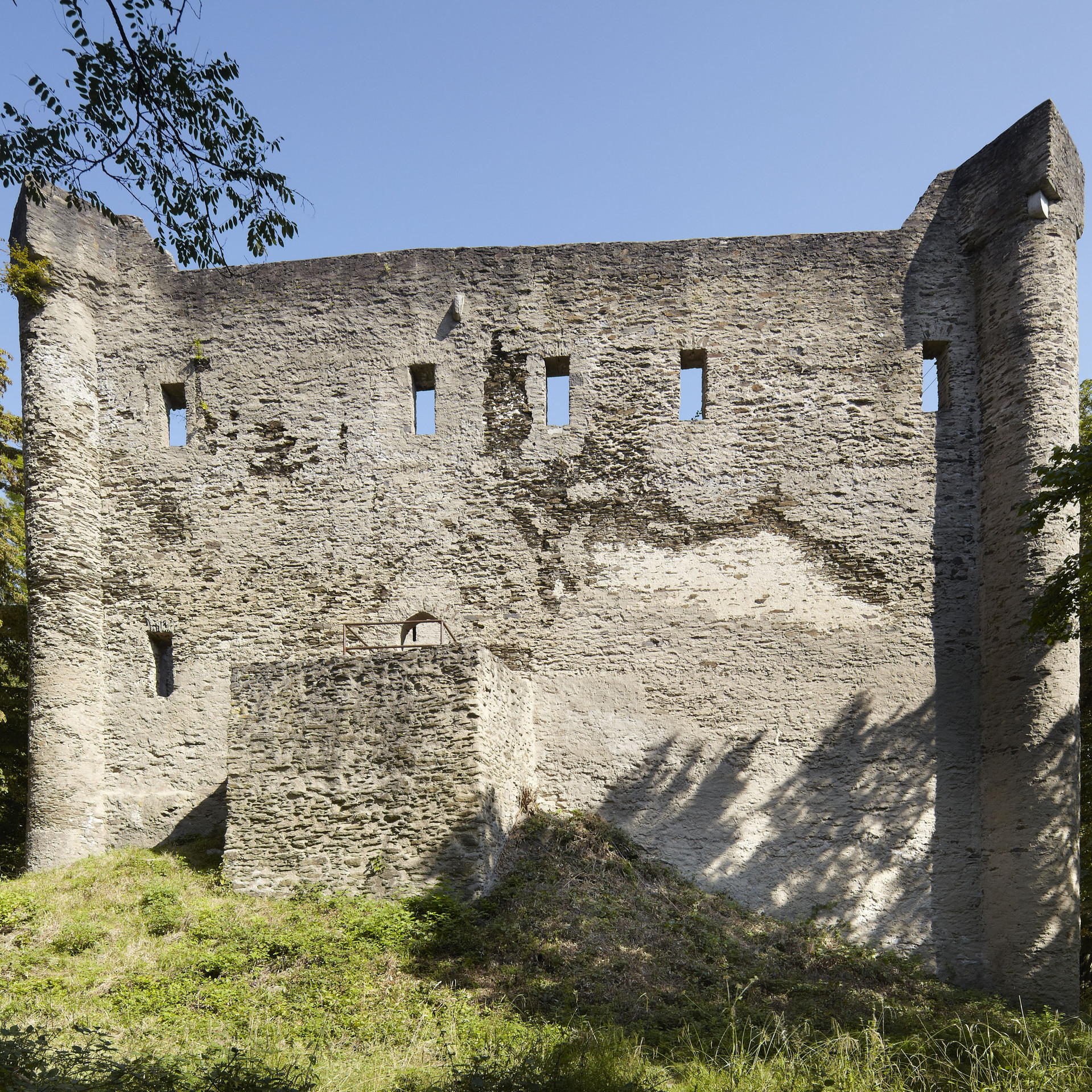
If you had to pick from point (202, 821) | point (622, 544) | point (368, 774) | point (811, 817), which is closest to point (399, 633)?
point (368, 774)

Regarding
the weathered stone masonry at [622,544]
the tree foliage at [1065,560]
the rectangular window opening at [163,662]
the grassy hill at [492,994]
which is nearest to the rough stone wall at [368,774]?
the weathered stone masonry at [622,544]

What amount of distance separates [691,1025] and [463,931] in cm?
246

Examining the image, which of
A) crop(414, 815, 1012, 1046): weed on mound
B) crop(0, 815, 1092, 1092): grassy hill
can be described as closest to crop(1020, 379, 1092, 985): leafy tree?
crop(0, 815, 1092, 1092): grassy hill

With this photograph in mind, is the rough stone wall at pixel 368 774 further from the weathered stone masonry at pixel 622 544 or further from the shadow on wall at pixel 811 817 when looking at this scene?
the shadow on wall at pixel 811 817

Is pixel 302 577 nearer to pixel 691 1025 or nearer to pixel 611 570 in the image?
pixel 611 570

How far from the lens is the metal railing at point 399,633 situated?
39.5 feet

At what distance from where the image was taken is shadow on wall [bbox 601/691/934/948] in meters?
10.9

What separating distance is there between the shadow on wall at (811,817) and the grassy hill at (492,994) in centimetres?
38

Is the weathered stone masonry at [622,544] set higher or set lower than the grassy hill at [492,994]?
higher

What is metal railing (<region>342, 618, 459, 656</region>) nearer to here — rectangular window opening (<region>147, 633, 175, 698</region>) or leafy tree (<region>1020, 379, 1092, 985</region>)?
rectangular window opening (<region>147, 633, 175, 698</region>)

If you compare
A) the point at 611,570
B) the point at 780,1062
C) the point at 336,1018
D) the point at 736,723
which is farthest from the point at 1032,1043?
the point at 611,570

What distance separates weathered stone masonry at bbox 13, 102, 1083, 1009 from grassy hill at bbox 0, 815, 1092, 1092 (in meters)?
0.97

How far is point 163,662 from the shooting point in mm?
12656

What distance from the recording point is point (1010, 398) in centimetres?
1128
